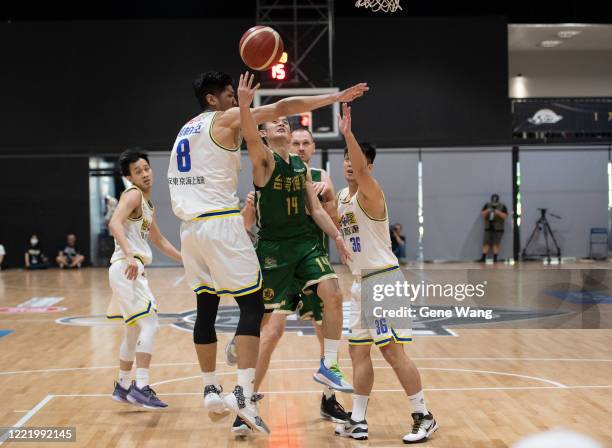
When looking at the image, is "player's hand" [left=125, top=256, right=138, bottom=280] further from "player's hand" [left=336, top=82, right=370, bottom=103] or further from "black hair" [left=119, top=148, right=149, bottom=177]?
"player's hand" [left=336, top=82, right=370, bottom=103]

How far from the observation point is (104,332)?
30.2 feet

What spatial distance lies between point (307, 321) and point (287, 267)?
17.3 ft

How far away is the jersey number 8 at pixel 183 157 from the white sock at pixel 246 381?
1.24m

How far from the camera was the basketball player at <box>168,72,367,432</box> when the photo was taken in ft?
14.5

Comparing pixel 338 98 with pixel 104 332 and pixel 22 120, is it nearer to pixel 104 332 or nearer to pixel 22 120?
pixel 104 332

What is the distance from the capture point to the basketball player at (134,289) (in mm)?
5488

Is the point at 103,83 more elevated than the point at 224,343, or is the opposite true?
the point at 103,83

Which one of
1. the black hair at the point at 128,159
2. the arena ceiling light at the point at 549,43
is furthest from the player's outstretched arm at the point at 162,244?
the arena ceiling light at the point at 549,43

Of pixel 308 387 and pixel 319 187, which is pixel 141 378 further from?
pixel 319 187

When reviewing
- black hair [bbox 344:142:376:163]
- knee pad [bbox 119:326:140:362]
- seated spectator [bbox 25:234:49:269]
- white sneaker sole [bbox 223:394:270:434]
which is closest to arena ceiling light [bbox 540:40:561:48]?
seated spectator [bbox 25:234:49:269]

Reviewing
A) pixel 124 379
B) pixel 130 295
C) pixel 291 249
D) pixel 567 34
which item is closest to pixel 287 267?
pixel 291 249

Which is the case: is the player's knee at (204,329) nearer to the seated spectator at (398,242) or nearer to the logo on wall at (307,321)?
the logo on wall at (307,321)

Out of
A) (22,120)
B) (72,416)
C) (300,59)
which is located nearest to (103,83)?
(22,120)

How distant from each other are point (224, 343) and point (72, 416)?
3.10m
